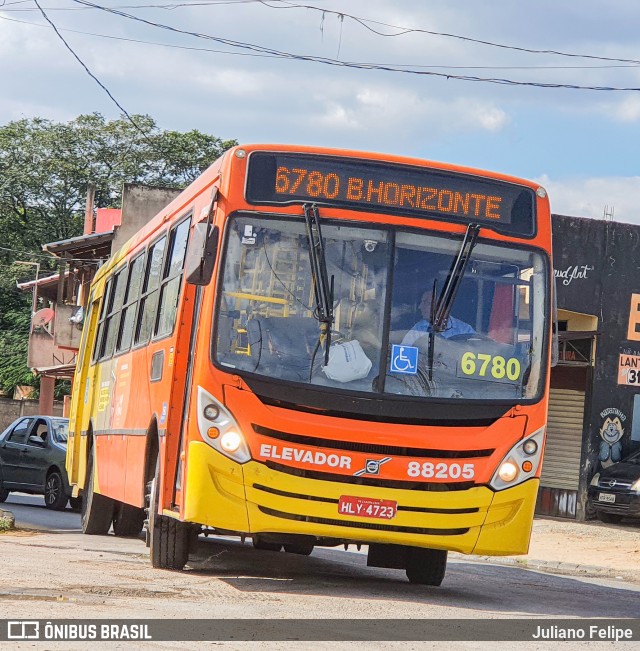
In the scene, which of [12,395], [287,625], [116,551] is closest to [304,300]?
[287,625]

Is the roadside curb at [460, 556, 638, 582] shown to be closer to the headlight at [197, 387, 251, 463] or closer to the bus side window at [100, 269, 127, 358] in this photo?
the bus side window at [100, 269, 127, 358]

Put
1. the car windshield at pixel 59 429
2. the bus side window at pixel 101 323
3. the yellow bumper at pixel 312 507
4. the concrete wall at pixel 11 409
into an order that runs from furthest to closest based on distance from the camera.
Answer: the concrete wall at pixel 11 409, the car windshield at pixel 59 429, the bus side window at pixel 101 323, the yellow bumper at pixel 312 507

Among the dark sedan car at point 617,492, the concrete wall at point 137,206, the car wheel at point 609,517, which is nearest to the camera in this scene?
the dark sedan car at point 617,492

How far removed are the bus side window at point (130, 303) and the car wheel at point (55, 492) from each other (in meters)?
8.82

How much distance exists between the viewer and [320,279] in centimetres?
972

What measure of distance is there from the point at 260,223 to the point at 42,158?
55998 mm

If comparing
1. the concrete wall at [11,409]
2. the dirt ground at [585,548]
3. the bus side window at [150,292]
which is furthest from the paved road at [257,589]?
the concrete wall at [11,409]

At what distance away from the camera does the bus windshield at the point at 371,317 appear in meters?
9.64

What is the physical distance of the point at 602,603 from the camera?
37.9 feet

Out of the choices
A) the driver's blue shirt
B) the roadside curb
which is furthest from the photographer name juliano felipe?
the roadside curb

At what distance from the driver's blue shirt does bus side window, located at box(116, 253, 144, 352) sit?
4506 millimetres

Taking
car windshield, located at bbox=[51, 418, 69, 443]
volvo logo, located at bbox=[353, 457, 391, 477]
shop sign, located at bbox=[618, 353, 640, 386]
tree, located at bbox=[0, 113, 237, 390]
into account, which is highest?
tree, located at bbox=[0, 113, 237, 390]

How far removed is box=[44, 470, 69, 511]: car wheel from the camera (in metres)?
22.8

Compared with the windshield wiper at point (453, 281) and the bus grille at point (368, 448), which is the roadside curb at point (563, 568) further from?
the windshield wiper at point (453, 281)
